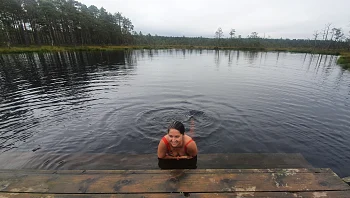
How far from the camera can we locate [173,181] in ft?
11.2

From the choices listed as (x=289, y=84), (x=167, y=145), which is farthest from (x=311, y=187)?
(x=289, y=84)

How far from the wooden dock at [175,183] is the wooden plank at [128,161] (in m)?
1.25

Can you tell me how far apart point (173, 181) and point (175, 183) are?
65 millimetres

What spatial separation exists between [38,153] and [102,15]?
3455 inches

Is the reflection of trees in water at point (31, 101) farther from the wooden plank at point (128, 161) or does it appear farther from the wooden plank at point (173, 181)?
the wooden plank at point (173, 181)

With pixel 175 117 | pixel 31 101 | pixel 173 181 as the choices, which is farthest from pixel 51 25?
pixel 173 181

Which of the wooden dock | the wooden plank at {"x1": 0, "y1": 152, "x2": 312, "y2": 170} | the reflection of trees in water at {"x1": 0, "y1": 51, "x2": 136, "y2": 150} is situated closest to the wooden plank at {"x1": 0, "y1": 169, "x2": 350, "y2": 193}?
the wooden dock

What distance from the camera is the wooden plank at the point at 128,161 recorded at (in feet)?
16.2

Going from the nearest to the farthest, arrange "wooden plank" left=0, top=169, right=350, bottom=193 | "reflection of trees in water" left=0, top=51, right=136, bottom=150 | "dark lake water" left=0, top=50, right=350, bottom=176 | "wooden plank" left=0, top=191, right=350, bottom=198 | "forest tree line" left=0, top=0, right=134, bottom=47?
1. "wooden plank" left=0, top=191, right=350, bottom=198
2. "wooden plank" left=0, top=169, right=350, bottom=193
3. "dark lake water" left=0, top=50, right=350, bottom=176
4. "reflection of trees in water" left=0, top=51, right=136, bottom=150
5. "forest tree line" left=0, top=0, right=134, bottom=47

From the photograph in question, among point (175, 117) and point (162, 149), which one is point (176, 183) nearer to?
point (162, 149)

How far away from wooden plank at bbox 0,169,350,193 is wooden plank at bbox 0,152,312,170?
1.25m

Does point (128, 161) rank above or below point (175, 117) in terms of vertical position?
above

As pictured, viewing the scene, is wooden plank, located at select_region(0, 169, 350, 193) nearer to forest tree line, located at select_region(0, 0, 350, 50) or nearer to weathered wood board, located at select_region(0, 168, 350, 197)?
weathered wood board, located at select_region(0, 168, 350, 197)

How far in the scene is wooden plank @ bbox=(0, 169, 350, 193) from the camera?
128 inches
